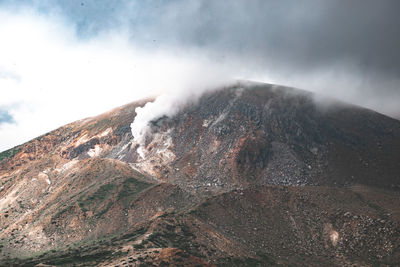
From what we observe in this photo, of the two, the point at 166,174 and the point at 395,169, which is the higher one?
the point at 166,174

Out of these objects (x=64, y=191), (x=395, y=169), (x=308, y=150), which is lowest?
(x=395, y=169)

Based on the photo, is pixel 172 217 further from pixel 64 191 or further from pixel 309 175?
pixel 309 175

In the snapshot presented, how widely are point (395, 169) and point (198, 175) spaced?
332 ft

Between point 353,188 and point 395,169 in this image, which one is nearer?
point 353,188

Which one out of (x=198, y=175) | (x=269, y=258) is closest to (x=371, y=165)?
(x=198, y=175)

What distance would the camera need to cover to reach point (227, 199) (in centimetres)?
11481

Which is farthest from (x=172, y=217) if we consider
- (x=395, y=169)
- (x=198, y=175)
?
(x=395, y=169)

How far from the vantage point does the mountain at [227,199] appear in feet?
277

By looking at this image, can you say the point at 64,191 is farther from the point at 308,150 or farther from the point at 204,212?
the point at 308,150

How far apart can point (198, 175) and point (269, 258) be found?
75.9m

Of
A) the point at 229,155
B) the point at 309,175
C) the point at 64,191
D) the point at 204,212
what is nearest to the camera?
the point at 204,212

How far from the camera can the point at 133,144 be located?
655ft

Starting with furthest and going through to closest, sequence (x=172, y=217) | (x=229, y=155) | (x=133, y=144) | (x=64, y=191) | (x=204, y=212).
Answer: (x=133, y=144)
(x=229, y=155)
(x=64, y=191)
(x=204, y=212)
(x=172, y=217)

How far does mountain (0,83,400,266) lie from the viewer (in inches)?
3329
